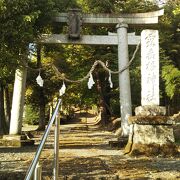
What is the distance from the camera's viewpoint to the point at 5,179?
5.93 meters

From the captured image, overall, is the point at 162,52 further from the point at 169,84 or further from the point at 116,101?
the point at 116,101

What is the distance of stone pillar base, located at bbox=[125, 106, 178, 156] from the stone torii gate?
281 centimetres

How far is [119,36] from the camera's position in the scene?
12836mm

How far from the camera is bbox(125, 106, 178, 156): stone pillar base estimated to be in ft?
30.6

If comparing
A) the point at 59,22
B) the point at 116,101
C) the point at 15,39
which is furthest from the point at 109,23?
the point at 116,101

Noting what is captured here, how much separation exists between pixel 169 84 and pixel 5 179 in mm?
17356

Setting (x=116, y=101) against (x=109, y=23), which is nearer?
(x=109, y=23)

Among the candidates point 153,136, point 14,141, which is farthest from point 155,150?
point 14,141

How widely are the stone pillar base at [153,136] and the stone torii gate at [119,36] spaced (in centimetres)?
281

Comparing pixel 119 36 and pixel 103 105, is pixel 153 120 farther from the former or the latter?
pixel 103 105

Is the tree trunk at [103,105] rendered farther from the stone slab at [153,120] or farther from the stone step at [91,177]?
the stone step at [91,177]

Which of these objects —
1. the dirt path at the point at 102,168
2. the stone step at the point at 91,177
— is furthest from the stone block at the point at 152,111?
the stone step at the point at 91,177

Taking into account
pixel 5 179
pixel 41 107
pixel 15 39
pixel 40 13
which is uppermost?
pixel 40 13

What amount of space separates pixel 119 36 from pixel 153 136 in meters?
4.70
